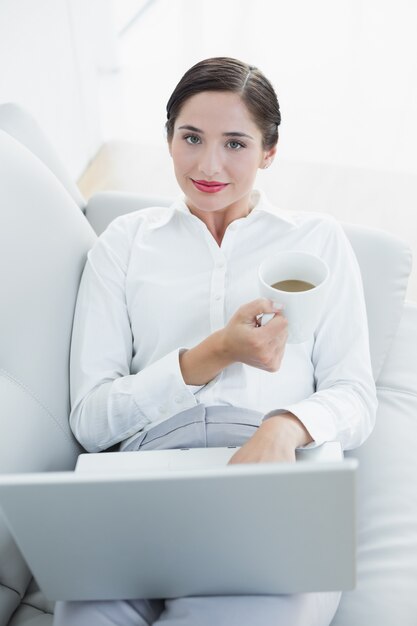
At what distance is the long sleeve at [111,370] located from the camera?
1.32 meters

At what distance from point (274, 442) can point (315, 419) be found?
102 millimetres

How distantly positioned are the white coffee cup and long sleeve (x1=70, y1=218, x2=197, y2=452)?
0.26 meters

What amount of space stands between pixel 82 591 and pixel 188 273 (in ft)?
2.10

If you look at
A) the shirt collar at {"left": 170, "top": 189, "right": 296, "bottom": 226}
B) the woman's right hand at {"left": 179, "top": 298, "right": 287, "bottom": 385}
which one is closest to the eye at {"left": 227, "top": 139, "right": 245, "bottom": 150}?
the shirt collar at {"left": 170, "top": 189, "right": 296, "bottom": 226}

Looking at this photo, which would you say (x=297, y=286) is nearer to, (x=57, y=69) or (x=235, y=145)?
(x=235, y=145)

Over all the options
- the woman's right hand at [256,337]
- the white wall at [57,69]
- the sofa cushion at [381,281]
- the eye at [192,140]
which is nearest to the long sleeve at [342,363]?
the woman's right hand at [256,337]

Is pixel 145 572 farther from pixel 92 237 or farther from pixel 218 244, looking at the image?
pixel 92 237

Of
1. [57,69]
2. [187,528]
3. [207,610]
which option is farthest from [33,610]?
[57,69]

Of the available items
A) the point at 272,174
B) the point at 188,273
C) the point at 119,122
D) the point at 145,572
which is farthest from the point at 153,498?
the point at 119,122

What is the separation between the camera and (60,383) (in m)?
1.40

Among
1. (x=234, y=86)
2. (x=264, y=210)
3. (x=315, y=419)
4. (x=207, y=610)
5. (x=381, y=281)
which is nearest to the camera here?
(x=207, y=610)

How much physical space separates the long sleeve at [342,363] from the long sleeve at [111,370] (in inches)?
8.2

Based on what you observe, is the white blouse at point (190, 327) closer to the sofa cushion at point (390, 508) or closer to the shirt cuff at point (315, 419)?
the shirt cuff at point (315, 419)

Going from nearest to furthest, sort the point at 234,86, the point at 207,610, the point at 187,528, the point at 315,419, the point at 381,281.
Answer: the point at 187,528
the point at 207,610
the point at 315,419
the point at 234,86
the point at 381,281
